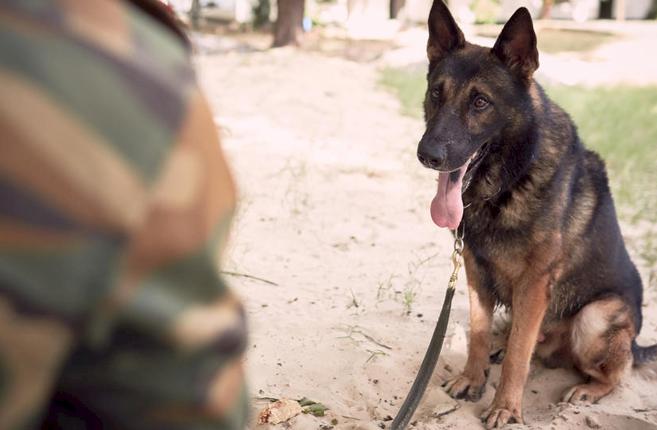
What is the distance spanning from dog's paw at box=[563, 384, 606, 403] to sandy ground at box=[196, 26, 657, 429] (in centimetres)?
6

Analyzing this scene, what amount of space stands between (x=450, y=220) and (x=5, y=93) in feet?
8.72

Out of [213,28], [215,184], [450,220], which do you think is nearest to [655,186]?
[450,220]

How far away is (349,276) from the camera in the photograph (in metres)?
4.51

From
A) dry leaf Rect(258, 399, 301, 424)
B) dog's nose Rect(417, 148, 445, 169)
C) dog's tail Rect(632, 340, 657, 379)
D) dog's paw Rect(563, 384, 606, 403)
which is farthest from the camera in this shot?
dog's tail Rect(632, 340, 657, 379)

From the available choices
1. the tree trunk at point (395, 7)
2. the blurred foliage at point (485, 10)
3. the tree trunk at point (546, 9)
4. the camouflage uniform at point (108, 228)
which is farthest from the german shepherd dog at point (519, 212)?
the blurred foliage at point (485, 10)

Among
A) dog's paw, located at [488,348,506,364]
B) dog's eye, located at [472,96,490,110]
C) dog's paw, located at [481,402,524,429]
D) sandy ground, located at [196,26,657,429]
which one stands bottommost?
dog's paw, located at [488,348,506,364]

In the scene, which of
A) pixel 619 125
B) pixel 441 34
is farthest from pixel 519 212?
pixel 619 125

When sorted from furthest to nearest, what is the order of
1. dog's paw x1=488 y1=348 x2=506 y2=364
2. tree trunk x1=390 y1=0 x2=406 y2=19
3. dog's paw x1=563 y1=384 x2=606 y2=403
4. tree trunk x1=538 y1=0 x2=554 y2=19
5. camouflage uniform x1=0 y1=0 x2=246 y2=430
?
tree trunk x1=538 y1=0 x2=554 y2=19
tree trunk x1=390 y1=0 x2=406 y2=19
dog's paw x1=488 y1=348 x2=506 y2=364
dog's paw x1=563 y1=384 x2=606 y2=403
camouflage uniform x1=0 y1=0 x2=246 y2=430

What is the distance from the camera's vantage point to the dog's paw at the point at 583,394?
132 inches

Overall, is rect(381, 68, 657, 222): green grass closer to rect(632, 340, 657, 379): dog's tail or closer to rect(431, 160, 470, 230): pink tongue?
rect(632, 340, 657, 379): dog's tail

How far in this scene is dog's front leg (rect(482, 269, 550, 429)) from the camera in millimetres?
3150

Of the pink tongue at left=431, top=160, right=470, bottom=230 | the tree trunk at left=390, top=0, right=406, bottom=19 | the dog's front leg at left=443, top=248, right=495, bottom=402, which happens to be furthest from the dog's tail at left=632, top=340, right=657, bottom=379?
the tree trunk at left=390, top=0, right=406, bottom=19

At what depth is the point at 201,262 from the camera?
1.99 feet

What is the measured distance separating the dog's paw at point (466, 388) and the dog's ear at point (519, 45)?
1.32m
